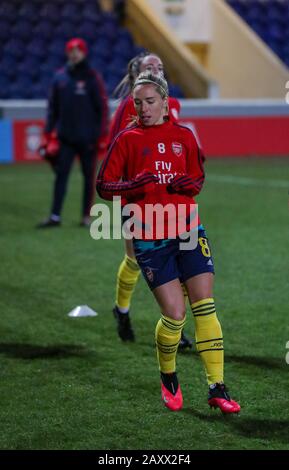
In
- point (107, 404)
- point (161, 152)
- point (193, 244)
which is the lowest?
point (107, 404)

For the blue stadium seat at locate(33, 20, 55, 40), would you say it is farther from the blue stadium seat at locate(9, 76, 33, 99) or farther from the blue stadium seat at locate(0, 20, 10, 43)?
the blue stadium seat at locate(9, 76, 33, 99)

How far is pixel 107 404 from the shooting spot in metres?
5.34

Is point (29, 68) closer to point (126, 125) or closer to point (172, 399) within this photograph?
point (126, 125)

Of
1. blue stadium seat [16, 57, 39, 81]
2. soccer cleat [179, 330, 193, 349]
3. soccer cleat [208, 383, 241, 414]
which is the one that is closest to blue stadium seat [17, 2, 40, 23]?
blue stadium seat [16, 57, 39, 81]

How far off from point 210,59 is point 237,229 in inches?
501

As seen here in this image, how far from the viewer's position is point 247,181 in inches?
630

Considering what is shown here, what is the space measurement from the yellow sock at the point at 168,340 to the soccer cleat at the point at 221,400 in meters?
0.29

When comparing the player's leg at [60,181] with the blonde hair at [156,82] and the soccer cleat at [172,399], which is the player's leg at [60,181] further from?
the soccer cleat at [172,399]

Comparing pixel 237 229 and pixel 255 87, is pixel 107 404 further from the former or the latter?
pixel 255 87

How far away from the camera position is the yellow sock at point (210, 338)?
5.16 meters

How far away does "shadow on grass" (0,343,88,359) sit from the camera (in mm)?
6364

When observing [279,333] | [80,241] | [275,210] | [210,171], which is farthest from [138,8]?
[279,333]

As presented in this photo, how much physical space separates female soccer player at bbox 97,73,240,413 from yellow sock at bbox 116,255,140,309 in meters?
1.38
